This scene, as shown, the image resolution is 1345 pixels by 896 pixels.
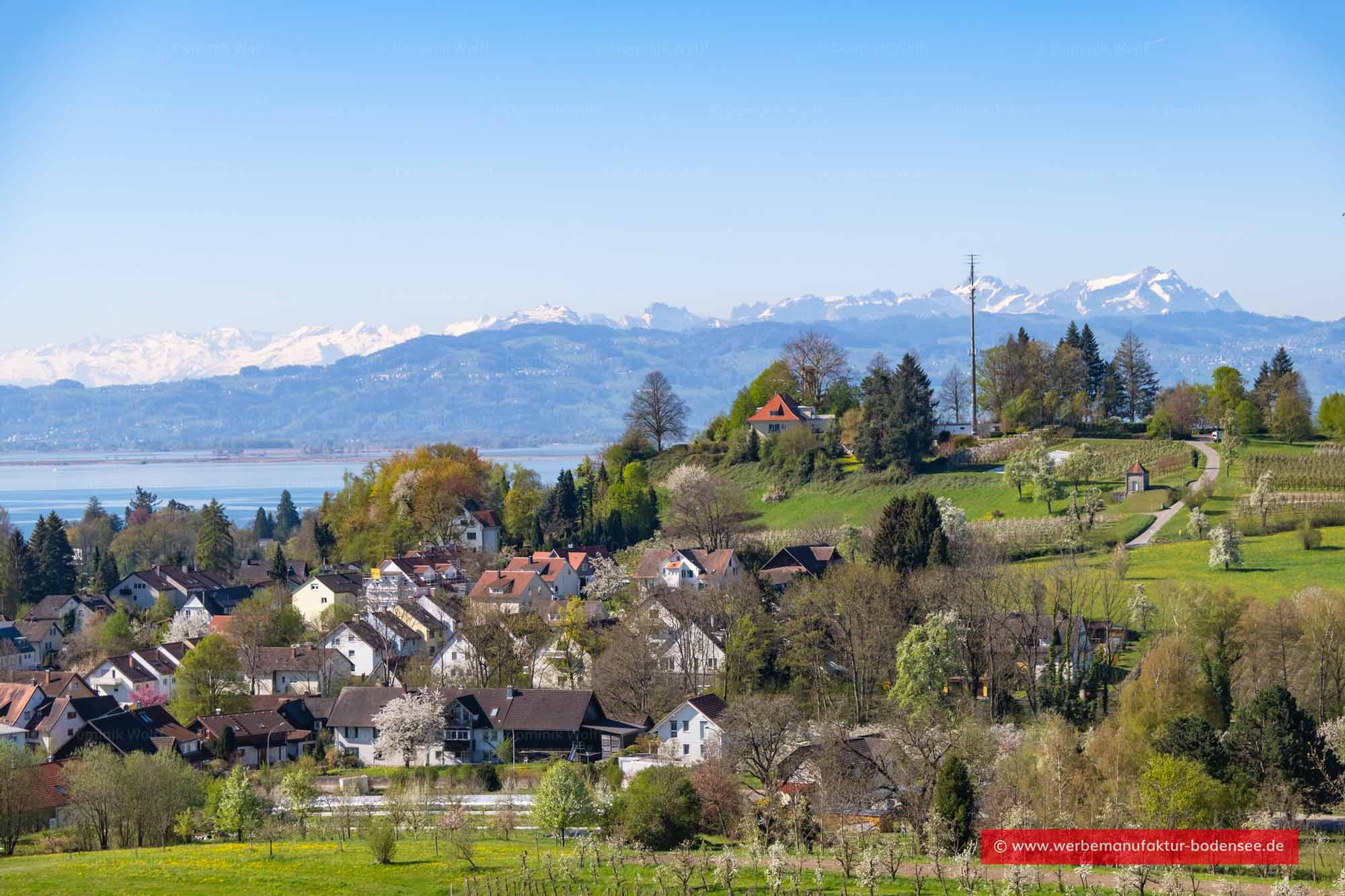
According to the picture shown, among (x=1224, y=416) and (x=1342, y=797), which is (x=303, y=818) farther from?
(x=1224, y=416)

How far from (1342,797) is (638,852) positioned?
16.1m

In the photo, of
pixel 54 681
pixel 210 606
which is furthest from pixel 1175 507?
pixel 54 681

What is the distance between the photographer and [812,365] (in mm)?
99438

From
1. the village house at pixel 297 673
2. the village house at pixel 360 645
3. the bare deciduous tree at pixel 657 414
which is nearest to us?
the village house at pixel 297 673

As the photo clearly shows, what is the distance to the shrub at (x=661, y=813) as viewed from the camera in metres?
27.9

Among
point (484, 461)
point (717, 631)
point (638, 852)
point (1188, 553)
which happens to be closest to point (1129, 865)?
point (638, 852)

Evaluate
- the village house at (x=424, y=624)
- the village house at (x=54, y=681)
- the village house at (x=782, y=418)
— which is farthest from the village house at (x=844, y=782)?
the village house at (x=782, y=418)

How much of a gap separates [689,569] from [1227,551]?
882 inches

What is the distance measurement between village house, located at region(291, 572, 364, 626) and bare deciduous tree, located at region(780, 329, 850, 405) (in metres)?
37.8

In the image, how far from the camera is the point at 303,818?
33719 mm

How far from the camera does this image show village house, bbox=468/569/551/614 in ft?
205

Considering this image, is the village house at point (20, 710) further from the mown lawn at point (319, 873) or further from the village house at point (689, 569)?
the village house at point (689, 569)

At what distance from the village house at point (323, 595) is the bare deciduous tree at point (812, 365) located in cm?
3784

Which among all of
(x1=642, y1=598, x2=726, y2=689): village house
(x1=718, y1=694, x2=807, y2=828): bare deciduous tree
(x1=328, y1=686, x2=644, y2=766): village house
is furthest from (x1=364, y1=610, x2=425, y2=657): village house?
(x1=718, y1=694, x2=807, y2=828): bare deciduous tree
